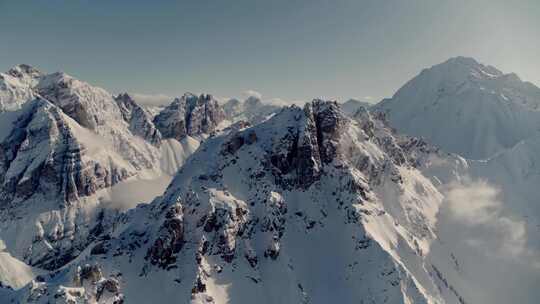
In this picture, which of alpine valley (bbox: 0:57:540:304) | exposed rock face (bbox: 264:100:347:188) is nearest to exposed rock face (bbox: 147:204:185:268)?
alpine valley (bbox: 0:57:540:304)

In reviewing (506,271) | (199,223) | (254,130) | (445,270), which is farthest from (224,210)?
(506,271)

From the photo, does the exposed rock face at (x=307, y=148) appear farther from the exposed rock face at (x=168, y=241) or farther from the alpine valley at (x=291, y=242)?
the exposed rock face at (x=168, y=241)

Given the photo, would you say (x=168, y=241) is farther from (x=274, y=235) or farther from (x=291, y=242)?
(x=291, y=242)

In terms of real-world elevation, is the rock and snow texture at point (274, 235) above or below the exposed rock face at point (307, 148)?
below

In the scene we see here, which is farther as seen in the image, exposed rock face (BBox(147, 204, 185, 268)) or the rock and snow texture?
exposed rock face (BBox(147, 204, 185, 268))

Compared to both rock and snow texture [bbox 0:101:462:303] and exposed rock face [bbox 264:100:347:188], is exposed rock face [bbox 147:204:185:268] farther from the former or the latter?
exposed rock face [bbox 264:100:347:188]

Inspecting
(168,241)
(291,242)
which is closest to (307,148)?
(291,242)

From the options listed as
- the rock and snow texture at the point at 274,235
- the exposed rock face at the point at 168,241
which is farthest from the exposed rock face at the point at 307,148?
the exposed rock face at the point at 168,241

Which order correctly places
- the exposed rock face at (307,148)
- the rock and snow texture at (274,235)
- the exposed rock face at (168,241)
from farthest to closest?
the exposed rock face at (307,148)
the exposed rock face at (168,241)
the rock and snow texture at (274,235)
